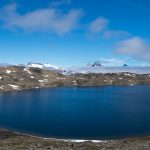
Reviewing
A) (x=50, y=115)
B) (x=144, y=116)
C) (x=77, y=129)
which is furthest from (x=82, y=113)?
(x=77, y=129)

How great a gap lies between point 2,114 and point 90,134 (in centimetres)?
5470

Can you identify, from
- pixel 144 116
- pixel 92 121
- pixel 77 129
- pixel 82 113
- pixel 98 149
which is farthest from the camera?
pixel 82 113

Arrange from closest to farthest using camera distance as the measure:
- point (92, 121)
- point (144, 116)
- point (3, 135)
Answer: point (3, 135), point (92, 121), point (144, 116)

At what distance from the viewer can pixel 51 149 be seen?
51438 mm

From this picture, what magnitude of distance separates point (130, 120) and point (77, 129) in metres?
23.7

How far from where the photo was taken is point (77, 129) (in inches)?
3804

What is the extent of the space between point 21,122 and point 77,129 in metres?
24.4

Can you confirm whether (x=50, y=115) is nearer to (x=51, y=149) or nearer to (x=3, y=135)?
(x=3, y=135)

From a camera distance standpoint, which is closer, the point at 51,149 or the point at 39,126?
the point at 51,149

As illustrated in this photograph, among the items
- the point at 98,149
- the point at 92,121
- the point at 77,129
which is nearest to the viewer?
the point at 98,149

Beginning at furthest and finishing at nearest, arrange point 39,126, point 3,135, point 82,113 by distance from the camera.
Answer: point 82,113 → point 39,126 → point 3,135

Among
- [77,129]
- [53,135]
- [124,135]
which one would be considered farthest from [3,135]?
[124,135]

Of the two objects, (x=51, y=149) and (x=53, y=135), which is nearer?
(x=51, y=149)

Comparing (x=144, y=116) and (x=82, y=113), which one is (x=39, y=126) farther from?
(x=144, y=116)
